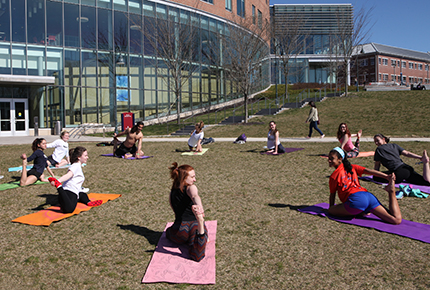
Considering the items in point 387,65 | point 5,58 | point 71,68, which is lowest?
point 71,68

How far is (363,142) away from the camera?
1702 centimetres

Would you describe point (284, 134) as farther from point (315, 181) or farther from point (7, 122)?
point (7, 122)

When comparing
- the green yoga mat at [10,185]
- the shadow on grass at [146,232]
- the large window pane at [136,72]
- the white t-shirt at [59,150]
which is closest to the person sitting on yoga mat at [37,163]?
the green yoga mat at [10,185]

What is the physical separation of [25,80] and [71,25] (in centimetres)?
618

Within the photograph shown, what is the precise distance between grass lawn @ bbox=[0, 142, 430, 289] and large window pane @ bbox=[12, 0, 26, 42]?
77.5ft

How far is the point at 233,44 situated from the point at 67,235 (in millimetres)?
27032

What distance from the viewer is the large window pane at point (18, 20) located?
27.4 m

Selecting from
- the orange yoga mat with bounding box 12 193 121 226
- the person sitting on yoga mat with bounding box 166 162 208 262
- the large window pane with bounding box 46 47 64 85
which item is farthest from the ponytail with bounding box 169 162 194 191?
the large window pane with bounding box 46 47 64 85

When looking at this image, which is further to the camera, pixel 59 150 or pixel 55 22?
pixel 55 22

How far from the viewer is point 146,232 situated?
558 centimetres

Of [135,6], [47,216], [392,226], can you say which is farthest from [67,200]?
Result: [135,6]

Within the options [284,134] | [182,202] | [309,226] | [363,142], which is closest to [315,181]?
[309,226]

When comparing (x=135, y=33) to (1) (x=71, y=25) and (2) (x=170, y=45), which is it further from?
(1) (x=71, y=25)

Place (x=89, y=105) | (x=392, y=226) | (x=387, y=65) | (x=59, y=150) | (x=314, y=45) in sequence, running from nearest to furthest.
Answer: (x=392, y=226) → (x=59, y=150) → (x=89, y=105) → (x=314, y=45) → (x=387, y=65)
